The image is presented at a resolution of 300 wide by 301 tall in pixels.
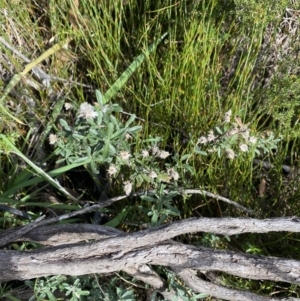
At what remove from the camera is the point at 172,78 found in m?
1.53

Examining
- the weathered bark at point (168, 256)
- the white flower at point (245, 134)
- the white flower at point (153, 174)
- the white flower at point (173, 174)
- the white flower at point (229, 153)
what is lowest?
the weathered bark at point (168, 256)

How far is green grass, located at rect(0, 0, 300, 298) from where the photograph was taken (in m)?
1.49

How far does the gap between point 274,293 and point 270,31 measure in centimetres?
94

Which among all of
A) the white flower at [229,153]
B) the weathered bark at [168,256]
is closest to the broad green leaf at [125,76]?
the white flower at [229,153]

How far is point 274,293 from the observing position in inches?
61.7

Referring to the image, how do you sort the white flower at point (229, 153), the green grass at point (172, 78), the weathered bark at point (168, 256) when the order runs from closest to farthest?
the weathered bark at point (168, 256) < the white flower at point (229, 153) < the green grass at point (172, 78)

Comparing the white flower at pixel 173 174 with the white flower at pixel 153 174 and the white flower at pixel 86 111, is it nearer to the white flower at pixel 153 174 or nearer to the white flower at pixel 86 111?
the white flower at pixel 153 174

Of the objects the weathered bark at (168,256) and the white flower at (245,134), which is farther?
the white flower at (245,134)

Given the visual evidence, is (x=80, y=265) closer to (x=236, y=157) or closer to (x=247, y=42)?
(x=236, y=157)

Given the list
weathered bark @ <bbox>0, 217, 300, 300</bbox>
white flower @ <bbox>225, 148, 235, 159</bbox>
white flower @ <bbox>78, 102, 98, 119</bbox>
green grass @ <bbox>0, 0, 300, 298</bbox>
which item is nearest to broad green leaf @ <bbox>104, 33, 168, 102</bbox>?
green grass @ <bbox>0, 0, 300, 298</bbox>

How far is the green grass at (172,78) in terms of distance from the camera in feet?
4.88

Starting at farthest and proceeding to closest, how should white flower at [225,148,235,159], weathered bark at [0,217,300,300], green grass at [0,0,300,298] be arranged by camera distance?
1. green grass at [0,0,300,298]
2. white flower at [225,148,235,159]
3. weathered bark at [0,217,300,300]

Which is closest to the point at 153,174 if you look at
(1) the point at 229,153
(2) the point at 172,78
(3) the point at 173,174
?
(3) the point at 173,174

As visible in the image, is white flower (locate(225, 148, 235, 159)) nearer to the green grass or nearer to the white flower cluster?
the white flower cluster
